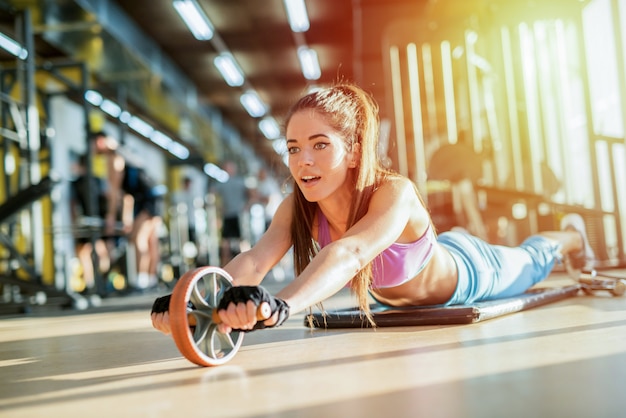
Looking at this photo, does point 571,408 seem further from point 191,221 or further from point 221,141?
point 221,141

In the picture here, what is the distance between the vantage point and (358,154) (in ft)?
5.83

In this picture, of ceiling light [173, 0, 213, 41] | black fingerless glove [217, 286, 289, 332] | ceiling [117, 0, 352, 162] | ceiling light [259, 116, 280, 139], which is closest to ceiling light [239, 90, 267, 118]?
ceiling [117, 0, 352, 162]

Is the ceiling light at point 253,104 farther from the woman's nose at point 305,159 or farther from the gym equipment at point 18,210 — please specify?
the woman's nose at point 305,159

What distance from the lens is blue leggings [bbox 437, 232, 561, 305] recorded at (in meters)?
2.22

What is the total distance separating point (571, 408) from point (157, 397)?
0.66 m

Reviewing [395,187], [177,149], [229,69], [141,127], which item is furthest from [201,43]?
[395,187]

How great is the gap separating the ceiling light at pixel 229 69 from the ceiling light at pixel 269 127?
3346mm

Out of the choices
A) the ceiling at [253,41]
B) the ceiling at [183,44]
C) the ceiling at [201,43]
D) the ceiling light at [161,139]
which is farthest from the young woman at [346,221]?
the ceiling light at [161,139]

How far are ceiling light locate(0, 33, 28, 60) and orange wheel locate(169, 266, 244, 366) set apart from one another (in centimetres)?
405

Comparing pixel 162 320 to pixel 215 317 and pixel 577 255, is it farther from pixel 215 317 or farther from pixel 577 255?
pixel 577 255

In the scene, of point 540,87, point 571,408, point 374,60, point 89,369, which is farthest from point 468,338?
point 374,60

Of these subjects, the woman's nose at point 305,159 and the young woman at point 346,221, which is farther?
the woman's nose at point 305,159

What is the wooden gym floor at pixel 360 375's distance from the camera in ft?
2.97

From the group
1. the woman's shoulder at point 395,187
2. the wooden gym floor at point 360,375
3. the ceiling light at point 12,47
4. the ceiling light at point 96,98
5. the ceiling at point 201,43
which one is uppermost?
the ceiling at point 201,43
